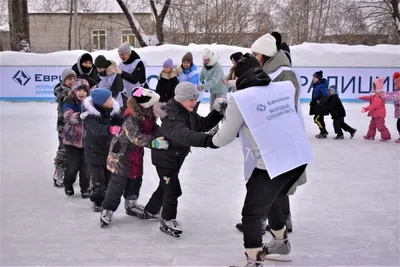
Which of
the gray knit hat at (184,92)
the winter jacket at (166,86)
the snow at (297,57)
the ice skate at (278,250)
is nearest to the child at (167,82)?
the winter jacket at (166,86)

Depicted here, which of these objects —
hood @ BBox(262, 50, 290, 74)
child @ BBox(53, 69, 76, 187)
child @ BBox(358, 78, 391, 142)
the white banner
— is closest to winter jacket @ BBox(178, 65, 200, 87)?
child @ BBox(358, 78, 391, 142)

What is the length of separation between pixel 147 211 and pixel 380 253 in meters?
1.95

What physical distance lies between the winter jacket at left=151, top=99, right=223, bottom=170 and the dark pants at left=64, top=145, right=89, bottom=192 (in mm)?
1475

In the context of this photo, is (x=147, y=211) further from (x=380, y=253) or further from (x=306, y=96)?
(x=306, y=96)

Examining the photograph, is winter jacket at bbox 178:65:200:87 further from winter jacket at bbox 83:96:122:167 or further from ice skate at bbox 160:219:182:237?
ice skate at bbox 160:219:182:237

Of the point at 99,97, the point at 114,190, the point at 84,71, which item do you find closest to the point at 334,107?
the point at 84,71

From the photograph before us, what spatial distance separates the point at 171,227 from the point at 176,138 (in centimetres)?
91

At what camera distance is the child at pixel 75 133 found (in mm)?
5175

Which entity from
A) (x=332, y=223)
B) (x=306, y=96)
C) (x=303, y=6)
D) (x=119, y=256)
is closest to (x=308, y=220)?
(x=332, y=223)

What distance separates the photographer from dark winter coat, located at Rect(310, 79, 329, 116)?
9281mm

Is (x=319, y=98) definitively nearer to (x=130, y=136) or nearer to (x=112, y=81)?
(x=112, y=81)

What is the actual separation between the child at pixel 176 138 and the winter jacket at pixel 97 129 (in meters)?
0.64

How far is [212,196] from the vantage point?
5.50 metres

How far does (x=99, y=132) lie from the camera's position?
4.47m
